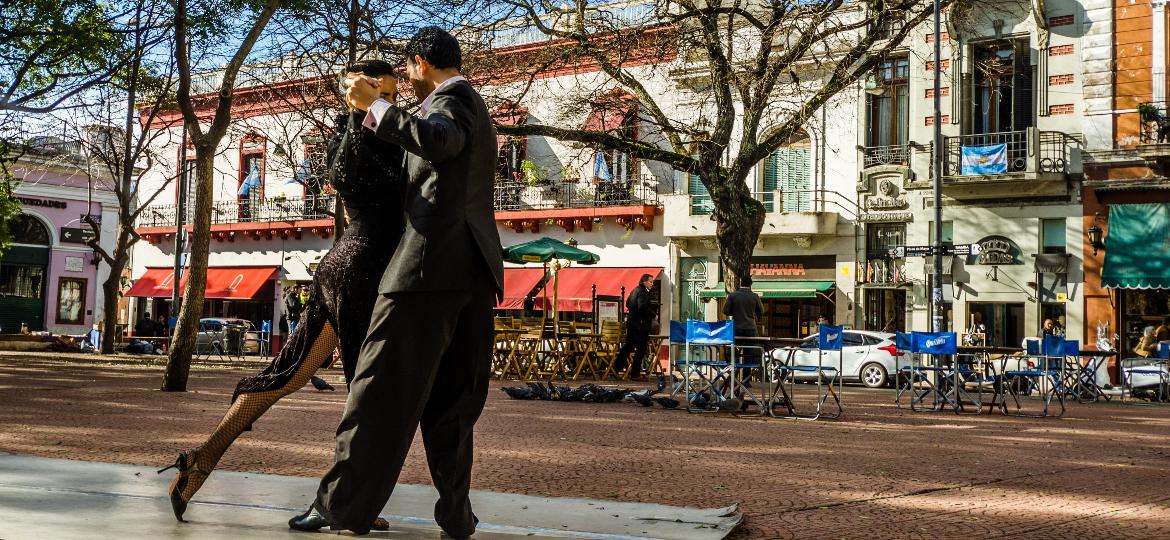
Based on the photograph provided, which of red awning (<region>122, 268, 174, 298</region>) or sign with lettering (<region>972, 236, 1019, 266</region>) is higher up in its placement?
sign with lettering (<region>972, 236, 1019, 266</region>)

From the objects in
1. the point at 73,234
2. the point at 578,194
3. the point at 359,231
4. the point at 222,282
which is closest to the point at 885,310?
the point at 578,194

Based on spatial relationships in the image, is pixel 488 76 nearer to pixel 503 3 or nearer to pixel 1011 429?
pixel 503 3

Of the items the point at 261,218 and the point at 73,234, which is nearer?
the point at 261,218

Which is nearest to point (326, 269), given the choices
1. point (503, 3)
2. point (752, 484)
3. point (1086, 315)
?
point (752, 484)

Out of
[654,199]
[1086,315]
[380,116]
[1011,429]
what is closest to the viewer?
[380,116]

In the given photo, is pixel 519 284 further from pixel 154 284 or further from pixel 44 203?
Answer: pixel 44 203

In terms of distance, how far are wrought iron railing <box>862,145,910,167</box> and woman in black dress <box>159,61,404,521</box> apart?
2650 cm

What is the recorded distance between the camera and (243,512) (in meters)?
4.52

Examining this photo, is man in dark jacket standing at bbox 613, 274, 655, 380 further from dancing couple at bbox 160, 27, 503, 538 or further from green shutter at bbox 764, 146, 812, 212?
dancing couple at bbox 160, 27, 503, 538

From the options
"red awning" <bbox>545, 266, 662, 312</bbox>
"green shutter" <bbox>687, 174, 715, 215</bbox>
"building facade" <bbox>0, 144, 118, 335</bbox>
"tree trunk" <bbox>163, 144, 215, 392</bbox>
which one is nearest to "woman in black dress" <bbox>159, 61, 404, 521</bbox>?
"tree trunk" <bbox>163, 144, 215, 392</bbox>

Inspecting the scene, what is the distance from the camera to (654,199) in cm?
3316

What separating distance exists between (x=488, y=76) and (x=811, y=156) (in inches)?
558

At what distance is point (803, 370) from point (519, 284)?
17586 millimetres

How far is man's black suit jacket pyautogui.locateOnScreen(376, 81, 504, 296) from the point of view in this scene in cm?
384
